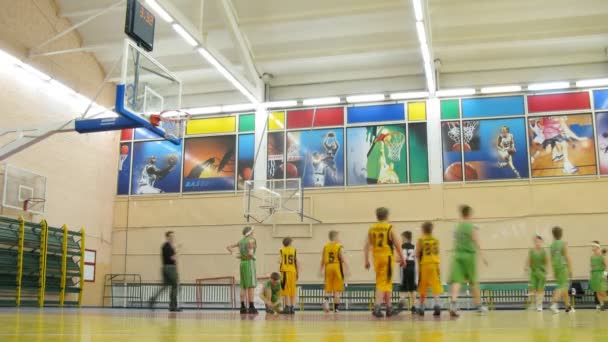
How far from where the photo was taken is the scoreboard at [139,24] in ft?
46.6

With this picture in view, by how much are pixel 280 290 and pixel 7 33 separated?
39.7 ft

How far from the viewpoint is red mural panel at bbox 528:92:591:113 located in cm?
2095

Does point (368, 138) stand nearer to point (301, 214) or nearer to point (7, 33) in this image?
point (301, 214)

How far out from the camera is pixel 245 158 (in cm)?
2327

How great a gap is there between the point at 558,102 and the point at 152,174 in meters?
15.5

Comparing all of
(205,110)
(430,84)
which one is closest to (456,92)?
(430,84)

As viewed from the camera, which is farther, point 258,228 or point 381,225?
point 258,228

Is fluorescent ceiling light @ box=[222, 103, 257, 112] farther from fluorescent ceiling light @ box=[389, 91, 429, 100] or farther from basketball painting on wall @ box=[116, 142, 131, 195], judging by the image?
fluorescent ceiling light @ box=[389, 91, 429, 100]

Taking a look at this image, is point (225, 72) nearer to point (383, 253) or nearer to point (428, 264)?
point (428, 264)

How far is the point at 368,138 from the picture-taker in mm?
22422

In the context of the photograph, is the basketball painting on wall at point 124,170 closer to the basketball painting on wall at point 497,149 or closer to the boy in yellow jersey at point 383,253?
the basketball painting on wall at point 497,149

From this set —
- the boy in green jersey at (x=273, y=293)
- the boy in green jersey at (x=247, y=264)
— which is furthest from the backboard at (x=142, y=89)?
the boy in green jersey at (x=273, y=293)

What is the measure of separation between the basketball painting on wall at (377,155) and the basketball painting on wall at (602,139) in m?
6.50

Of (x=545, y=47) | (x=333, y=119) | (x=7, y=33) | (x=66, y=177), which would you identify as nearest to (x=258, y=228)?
(x=333, y=119)
